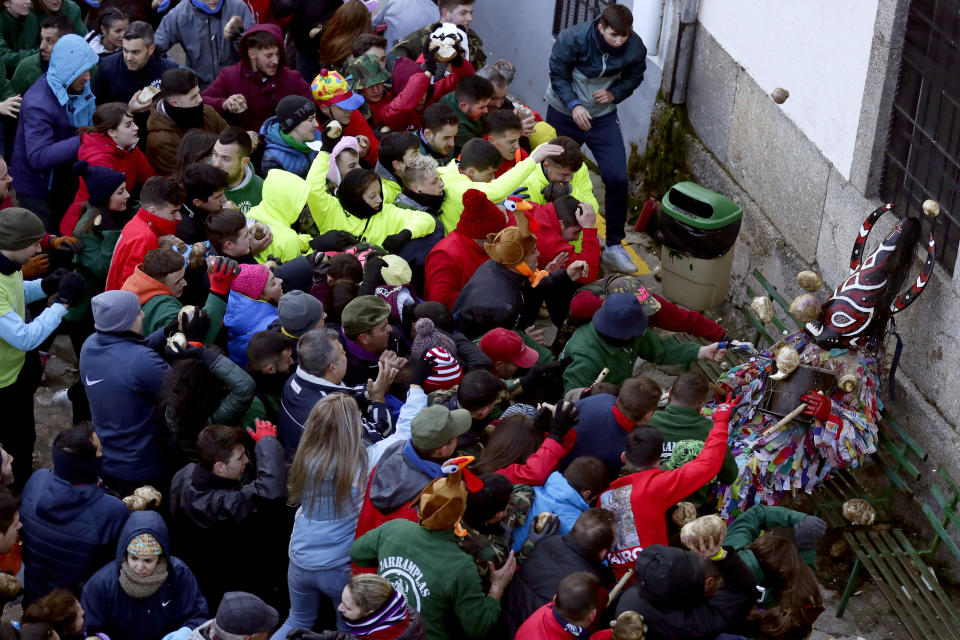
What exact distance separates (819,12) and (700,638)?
453 cm

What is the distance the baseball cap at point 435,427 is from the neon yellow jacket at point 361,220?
217cm

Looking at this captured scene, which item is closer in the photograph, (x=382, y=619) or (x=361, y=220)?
(x=382, y=619)

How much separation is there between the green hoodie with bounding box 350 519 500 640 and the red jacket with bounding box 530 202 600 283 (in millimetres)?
2787

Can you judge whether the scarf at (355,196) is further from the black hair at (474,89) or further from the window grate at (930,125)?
the window grate at (930,125)

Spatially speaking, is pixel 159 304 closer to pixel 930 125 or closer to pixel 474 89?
pixel 474 89

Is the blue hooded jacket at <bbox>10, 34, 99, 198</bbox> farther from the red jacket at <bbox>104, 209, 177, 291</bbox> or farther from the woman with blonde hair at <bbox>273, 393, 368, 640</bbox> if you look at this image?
the woman with blonde hair at <bbox>273, 393, 368, 640</bbox>

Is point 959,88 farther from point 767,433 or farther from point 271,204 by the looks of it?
point 271,204

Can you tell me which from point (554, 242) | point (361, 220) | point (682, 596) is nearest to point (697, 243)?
point (554, 242)

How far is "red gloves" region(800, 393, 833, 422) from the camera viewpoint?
18.2 feet

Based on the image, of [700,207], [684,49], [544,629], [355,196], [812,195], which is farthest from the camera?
[684,49]

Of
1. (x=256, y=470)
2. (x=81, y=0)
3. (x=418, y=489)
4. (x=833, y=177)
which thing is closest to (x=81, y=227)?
(x=256, y=470)

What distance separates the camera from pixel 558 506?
177 inches

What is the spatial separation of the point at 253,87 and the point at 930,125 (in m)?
4.51

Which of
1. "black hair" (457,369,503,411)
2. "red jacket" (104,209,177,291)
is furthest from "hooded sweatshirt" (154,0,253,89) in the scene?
"black hair" (457,369,503,411)
